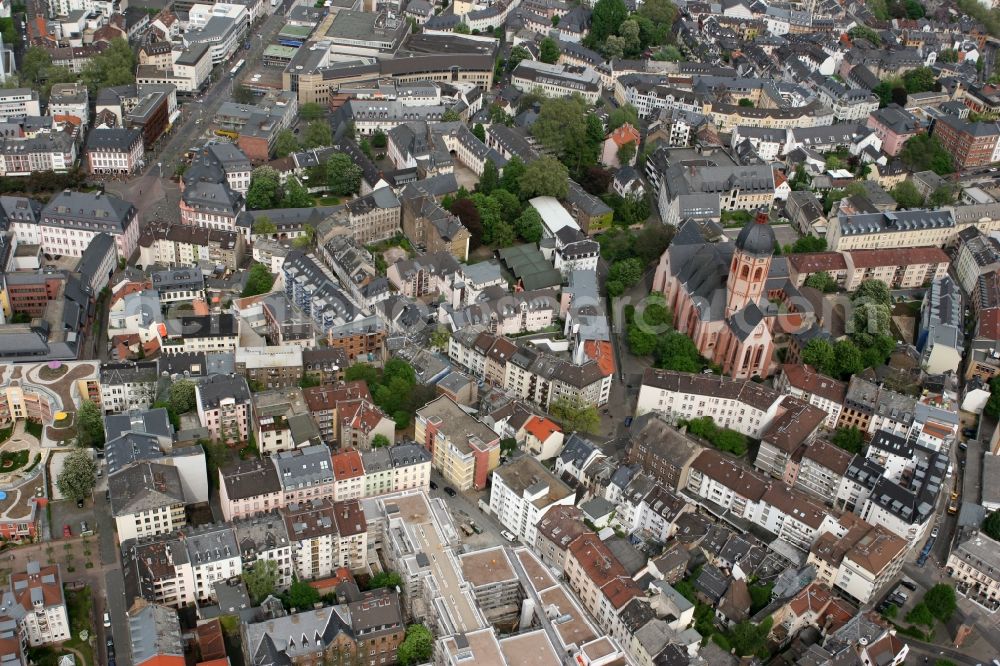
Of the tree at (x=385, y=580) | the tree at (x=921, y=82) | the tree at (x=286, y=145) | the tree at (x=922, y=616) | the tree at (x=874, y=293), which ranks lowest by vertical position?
the tree at (x=922, y=616)

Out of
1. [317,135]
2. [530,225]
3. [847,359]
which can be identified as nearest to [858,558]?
[847,359]

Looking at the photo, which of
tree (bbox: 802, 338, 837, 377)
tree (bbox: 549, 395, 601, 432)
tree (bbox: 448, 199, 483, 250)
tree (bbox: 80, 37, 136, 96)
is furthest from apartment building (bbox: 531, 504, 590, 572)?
tree (bbox: 80, 37, 136, 96)

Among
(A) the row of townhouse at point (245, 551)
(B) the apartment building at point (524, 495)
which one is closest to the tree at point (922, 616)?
(B) the apartment building at point (524, 495)

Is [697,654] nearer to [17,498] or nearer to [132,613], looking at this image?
[132,613]

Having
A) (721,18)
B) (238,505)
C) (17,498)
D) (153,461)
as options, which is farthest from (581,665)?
(721,18)

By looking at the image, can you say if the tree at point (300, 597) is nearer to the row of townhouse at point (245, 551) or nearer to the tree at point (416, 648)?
the row of townhouse at point (245, 551)

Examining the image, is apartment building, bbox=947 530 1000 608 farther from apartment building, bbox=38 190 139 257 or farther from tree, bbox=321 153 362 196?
apartment building, bbox=38 190 139 257

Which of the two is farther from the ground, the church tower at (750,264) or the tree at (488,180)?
the church tower at (750,264)
